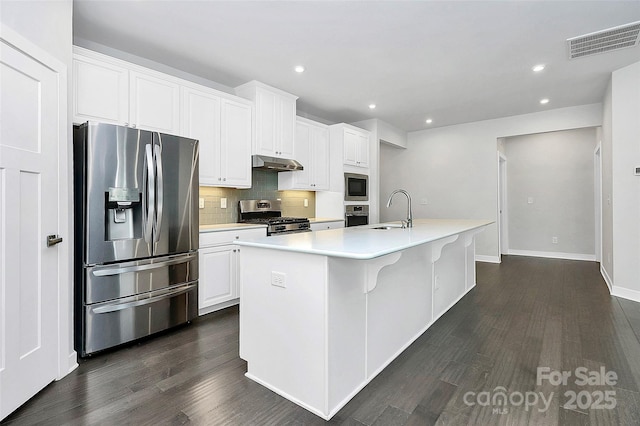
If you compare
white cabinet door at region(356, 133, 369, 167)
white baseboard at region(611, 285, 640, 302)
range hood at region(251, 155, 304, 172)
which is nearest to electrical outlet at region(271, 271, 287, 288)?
range hood at region(251, 155, 304, 172)

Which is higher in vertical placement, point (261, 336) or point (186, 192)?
point (186, 192)

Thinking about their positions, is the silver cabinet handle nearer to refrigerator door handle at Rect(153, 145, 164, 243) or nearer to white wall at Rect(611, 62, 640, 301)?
refrigerator door handle at Rect(153, 145, 164, 243)

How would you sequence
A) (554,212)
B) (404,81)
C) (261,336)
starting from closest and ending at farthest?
(261,336) < (404,81) < (554,212)

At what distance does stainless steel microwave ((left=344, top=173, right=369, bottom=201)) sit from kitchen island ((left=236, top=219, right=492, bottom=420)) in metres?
2.87

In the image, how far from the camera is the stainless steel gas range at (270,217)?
150 inches

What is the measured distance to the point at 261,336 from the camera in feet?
6.39

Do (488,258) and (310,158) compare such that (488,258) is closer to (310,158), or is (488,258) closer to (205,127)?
(310,158)

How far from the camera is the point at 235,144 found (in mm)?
3658

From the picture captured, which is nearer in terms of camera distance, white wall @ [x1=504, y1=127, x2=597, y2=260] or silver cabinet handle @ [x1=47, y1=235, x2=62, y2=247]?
silver cabinet handle @ [x1=47, y1=235, x2=62, y2=247]

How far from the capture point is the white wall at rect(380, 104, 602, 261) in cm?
541

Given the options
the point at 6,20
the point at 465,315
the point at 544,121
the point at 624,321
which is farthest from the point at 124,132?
the point at 544,121

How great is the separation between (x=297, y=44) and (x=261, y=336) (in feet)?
8.16

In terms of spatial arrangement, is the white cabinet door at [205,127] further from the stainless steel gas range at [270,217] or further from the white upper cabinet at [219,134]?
the stainless steel gas range at [270,217]

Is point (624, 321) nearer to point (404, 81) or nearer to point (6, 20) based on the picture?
point (404, 81)
